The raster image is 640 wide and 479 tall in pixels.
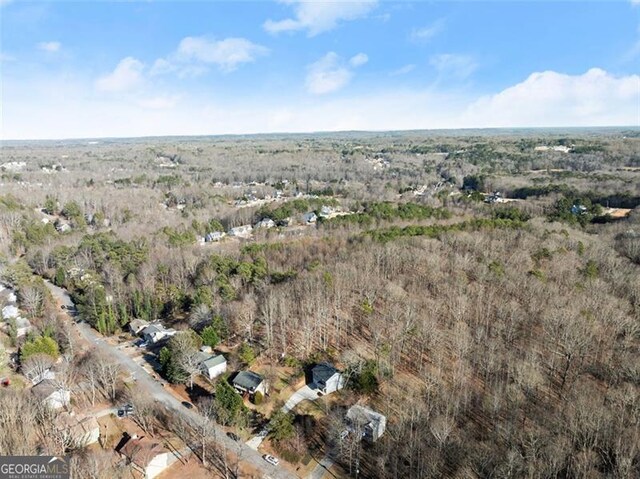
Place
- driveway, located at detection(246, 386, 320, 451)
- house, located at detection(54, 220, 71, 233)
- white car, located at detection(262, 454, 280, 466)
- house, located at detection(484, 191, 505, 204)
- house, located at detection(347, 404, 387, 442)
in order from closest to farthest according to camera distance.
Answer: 1. white car, located at detection(262, 454, 280, 466)
2. house, located at detection(347, 404, 387, 442)
3. driveway, located at detection(246, 386, 320, 451)
4. house, located at detection(54, 220, 71, 233)
5. house, located at detection(484, 191, 505, 204)

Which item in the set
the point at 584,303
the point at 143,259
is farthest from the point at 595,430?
the point at 143,259

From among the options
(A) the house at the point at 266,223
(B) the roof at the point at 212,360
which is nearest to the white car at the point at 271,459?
(B) the roof at the point at 212,360

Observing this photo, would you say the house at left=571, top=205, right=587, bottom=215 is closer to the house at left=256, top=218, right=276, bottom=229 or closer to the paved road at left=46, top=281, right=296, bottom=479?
the house at left=256, top=218, right=276, bottom=229

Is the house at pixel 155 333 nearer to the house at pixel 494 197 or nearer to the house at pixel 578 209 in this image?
the house at pixel 578 209

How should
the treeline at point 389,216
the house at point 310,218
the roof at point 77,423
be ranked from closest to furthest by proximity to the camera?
the roof at point 77,423 → the treeline at point 389,216 → the house at point 310,218

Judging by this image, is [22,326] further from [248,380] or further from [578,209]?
[578,209]

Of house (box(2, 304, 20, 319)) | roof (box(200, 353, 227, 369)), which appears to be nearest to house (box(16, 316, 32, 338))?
house (box(2, 304, 20, 319))
